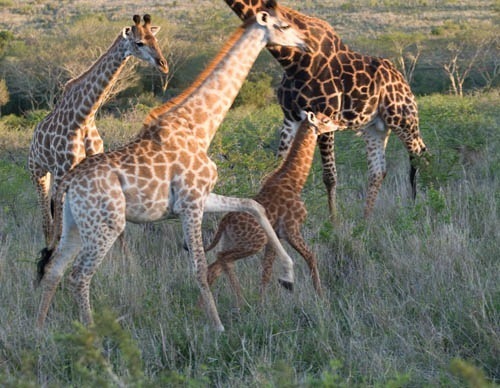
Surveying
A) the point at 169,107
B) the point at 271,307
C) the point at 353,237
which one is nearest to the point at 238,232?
the point at 271,307

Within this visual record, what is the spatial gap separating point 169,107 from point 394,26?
39.0m

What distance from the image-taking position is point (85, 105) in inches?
265

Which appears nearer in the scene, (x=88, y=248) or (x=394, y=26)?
(x=88, y=248)

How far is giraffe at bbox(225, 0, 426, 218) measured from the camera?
7.58 meters

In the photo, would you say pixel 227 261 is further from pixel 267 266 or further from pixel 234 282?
pixel 267 266

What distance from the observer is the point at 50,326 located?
536cm

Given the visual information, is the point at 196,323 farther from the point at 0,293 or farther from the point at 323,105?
the point at 323,105

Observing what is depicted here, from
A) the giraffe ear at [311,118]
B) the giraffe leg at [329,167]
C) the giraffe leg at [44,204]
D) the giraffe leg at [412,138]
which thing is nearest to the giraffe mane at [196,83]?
the giraffe ear at [311,118]

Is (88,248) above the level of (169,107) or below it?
below

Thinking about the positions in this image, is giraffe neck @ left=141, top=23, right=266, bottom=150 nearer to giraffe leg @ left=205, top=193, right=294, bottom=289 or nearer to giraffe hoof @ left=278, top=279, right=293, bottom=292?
giraffe leg @ left=205, top=193, right=294, bottom=289

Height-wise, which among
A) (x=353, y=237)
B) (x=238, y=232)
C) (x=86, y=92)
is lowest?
(x=353, y=237)

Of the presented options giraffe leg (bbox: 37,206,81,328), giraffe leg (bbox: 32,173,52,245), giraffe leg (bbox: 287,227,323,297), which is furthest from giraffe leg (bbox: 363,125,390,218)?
giraffe leg (bbox: 37,206,81,328)

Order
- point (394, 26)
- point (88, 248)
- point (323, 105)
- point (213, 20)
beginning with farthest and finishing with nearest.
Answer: point (394, 26) → point (213, 20) → point (323, 105) → point (88, 248)

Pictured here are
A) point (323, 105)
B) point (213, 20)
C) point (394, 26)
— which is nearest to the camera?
point (323, 105)
